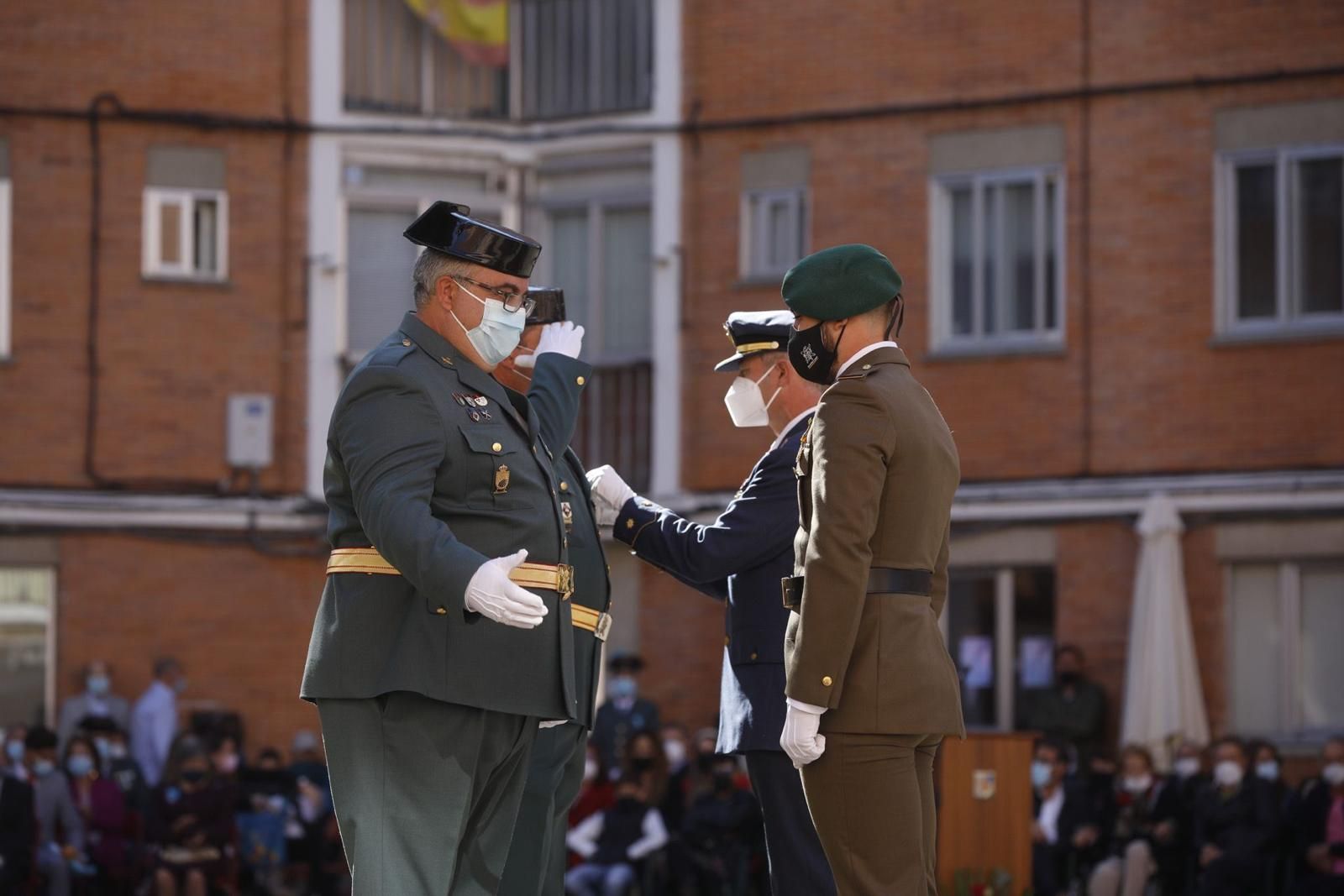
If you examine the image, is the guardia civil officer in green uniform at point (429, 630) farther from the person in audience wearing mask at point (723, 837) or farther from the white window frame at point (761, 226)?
the white window frame at point (761, 226)

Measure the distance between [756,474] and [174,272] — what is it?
15.5 metres

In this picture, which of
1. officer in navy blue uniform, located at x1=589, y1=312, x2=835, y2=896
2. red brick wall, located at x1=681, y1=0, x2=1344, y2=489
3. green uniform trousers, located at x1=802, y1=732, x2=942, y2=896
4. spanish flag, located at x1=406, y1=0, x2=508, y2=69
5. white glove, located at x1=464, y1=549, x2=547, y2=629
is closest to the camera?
white glove, located at x1=464, y1=549, x2=547, y2=629

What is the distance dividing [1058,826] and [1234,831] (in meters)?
1.40

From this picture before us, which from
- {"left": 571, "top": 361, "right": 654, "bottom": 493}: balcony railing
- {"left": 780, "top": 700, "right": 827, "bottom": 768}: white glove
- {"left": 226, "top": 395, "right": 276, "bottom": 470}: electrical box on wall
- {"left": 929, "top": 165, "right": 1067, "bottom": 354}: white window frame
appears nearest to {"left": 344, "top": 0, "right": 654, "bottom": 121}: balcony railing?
{"left": 571, "top": 361, "right": 654, "bottom": 493}: balcony railing

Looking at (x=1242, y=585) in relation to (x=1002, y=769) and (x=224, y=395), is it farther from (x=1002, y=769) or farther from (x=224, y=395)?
(x=224, y=395)

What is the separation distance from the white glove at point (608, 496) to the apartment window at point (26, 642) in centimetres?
1466

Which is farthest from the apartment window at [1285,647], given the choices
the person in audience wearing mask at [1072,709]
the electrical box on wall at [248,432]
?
the electrical box on wall at [248,432]

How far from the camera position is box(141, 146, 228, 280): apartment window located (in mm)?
22281

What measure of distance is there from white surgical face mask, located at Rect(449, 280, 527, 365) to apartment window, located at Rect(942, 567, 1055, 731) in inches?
559

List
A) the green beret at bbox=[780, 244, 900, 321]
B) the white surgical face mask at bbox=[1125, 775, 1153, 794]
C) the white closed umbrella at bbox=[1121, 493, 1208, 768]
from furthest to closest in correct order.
→ the white closed umbrella at bbox=[1121, 493, 1208, 768] < the white surgical face mask at bbox=[1125, 775, 1153, 794] < the green beret at bbox=[780, 244, 900, 321]

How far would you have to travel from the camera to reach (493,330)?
6.70m

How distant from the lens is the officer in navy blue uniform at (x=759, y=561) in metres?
7.36

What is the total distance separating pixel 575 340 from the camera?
24.7 ft

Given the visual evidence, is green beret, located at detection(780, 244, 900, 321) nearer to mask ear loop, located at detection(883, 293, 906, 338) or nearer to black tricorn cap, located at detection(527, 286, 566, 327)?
mask ear loop, located at detection(883, 293, 906, 338)
